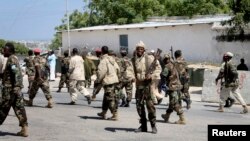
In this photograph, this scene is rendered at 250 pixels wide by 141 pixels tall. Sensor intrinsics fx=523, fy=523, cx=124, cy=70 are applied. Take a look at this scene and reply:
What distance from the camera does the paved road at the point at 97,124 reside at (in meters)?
9.81

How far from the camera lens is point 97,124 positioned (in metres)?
11.3

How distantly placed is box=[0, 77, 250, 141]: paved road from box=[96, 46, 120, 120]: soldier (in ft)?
1.10

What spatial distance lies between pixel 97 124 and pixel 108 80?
1099 millimetres

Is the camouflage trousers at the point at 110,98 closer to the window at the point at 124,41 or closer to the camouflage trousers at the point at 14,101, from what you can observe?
the camouflage trousers at the point at 14,101

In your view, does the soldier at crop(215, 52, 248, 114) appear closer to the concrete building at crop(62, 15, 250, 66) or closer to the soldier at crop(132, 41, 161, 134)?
the soldier at crop(132, 41, 161, 134)

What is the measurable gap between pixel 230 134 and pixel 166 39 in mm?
26608

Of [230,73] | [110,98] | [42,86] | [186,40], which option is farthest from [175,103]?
[186,40]

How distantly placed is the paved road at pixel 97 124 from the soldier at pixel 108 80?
334 millimetres

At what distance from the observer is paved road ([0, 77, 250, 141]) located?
9.81 m

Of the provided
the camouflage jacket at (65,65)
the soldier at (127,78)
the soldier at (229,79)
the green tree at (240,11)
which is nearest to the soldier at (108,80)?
the soldier at (127,78)

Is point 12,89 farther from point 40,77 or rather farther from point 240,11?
point 240,11

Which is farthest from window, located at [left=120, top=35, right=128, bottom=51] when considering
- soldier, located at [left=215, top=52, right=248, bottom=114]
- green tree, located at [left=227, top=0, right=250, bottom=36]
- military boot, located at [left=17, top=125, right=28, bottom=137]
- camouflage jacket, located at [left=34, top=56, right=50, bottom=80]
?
military boot, located at [left=17, top=125, right=28, bottom=137]

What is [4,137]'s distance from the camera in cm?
960

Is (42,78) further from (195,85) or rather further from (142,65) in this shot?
(195,85)
